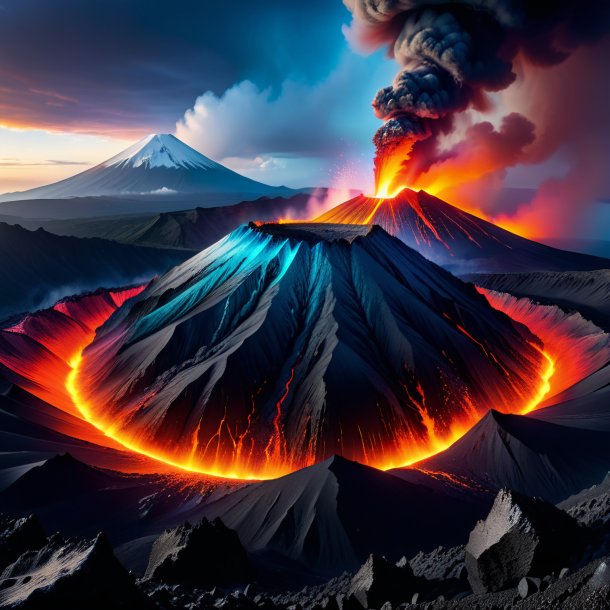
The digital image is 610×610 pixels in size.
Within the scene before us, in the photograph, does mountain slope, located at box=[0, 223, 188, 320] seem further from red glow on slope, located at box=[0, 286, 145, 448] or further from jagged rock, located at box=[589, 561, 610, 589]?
jagged rock, located at box=[589, 561, 610, 589]

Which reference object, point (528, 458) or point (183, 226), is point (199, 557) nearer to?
point (528, 458)

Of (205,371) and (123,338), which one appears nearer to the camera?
(205,371)

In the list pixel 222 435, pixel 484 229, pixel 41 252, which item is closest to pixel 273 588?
pixel 222 435

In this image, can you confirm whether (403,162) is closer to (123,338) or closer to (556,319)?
(556,319)

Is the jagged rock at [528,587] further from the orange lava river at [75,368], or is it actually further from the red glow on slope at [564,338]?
the red glow on slope at [564,338]

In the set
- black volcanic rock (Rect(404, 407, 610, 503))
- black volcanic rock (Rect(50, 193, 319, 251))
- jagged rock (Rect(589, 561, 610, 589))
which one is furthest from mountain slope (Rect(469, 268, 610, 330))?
black volcanic rock (Rect(50, 193, 319, 251))

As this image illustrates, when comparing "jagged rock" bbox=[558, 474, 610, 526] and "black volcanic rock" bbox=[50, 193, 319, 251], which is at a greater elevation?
"black volcanic rock" bbox=[50, 193, 319, 251]
